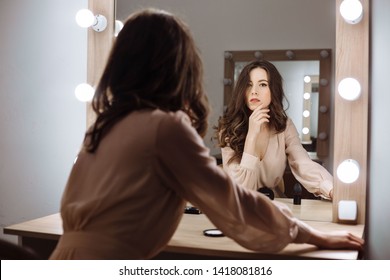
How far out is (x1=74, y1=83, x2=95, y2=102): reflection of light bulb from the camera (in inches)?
55.2

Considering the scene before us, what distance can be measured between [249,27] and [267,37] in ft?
0.18

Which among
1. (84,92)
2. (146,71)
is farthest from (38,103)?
(146,71)

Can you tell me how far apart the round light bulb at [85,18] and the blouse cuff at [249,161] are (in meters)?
0.59

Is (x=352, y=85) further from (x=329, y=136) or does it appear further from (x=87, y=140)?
(x=87, y=140)

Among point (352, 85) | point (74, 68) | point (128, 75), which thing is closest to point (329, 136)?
point (352, 85)

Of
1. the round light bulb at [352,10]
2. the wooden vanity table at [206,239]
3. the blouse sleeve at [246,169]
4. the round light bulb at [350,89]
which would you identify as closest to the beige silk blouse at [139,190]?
the wooden vanity table at [206,239]

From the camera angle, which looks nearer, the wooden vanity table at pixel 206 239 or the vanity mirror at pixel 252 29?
the wooden vanity table at pixel 206 239

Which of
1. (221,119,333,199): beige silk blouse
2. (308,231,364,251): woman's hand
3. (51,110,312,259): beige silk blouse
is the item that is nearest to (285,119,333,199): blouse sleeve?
(221,119,333,199): beige silk blouse

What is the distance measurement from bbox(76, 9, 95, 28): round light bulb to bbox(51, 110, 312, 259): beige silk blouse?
0.64 meters

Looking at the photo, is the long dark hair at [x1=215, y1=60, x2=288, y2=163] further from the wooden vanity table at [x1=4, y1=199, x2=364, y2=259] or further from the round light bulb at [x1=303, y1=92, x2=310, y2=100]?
the wooden vanity table at [x1=4, y1=199, x2=364, y2=259]

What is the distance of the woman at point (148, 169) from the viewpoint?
0.79 metres

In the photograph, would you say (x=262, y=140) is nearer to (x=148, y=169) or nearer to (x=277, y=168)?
(x=277, y=168)

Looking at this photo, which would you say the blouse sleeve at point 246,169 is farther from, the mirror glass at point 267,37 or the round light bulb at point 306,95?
the round light bulb at point 306,95

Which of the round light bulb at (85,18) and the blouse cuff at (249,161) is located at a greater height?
the round light bulb at (85,18)
